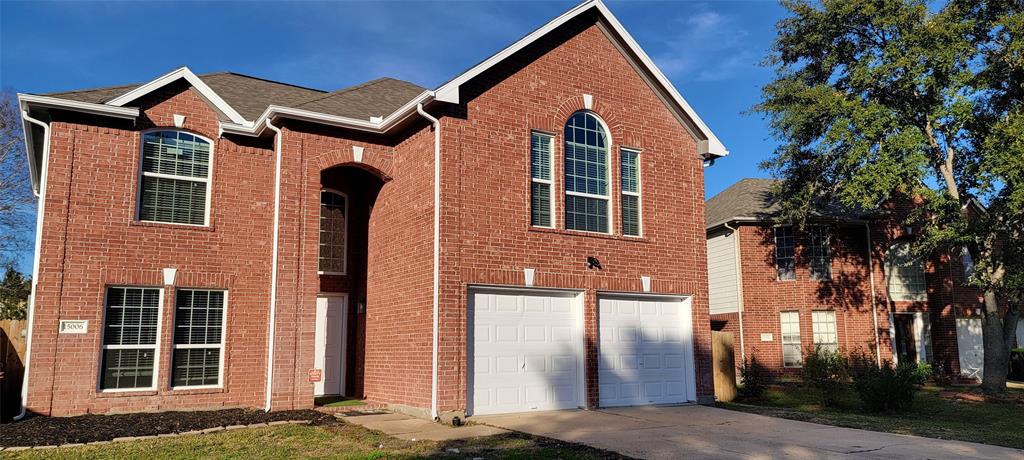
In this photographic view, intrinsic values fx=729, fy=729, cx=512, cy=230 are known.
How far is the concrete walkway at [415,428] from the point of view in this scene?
10422 mm

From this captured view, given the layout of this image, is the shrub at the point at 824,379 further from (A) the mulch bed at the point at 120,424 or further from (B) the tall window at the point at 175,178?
(B) the tall window at the point at 175,178

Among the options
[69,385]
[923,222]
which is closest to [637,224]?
[69,385]

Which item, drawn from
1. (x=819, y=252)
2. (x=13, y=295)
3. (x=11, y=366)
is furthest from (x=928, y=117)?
(x=13, y=295)

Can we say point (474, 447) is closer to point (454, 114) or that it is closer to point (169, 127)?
point (454, 114)

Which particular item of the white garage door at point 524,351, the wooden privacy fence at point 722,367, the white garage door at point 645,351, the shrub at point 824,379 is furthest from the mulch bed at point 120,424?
the shrub at point 824,379

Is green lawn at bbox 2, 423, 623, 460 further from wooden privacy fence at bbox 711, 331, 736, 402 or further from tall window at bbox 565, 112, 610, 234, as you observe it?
wooden privacy fence at bbox 711, 331, 736, 402

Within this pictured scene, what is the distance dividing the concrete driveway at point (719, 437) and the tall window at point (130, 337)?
240 inches

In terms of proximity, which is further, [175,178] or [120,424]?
[175,178]

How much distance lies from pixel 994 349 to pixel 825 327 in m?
4.90

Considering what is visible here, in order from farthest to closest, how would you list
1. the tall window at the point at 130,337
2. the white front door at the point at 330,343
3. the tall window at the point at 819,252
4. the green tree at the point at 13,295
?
1. the green tree at the point at 13,295
2. the tall window at the point at 819,252
3. the white front door at the point at 330,343
4. the tall window at the point at 130,337

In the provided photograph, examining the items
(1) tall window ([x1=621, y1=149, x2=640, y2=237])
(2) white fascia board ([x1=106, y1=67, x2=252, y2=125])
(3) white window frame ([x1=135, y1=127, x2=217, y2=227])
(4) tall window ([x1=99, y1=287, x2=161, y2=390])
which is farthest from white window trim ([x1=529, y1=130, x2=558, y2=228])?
(4) tall window ([x1=99, y1=287, x2=161, y2=390])

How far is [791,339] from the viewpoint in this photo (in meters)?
24.1

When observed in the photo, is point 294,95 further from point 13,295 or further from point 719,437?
point 13,295

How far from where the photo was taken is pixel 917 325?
2525cm
